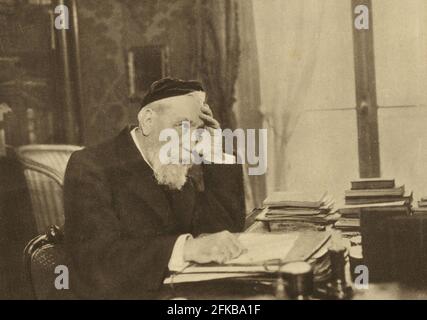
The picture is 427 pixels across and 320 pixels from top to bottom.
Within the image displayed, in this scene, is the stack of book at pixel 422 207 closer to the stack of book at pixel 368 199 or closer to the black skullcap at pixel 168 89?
the stack of book at pixel 368 199

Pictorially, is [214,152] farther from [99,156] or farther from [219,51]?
[219,51]

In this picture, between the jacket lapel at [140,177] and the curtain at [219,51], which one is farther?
the curtain at [219,51]

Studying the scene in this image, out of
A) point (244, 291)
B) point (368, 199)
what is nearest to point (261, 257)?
point (244, 291)

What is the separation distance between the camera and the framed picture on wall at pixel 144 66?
9.64 ft

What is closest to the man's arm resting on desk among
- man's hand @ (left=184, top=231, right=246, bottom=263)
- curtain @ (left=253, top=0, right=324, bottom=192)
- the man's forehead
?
man's hand @ (left=184, top=231, right=246, bottom=263)

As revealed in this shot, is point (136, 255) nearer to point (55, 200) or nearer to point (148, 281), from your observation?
point (148, 281)

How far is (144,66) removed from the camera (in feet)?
9.80

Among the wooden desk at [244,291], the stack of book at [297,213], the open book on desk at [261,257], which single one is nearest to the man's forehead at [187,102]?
the stack of book at [297,213]

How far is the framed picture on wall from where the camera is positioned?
9.64ft

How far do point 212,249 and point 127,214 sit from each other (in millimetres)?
446

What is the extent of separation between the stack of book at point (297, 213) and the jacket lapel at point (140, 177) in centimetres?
35

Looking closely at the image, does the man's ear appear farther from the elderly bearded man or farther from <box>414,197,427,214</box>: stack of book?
<box>414,197,427,214</box>: stack of book

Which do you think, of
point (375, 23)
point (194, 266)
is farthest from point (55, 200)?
point (375, 23)

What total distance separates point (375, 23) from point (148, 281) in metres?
1.84
